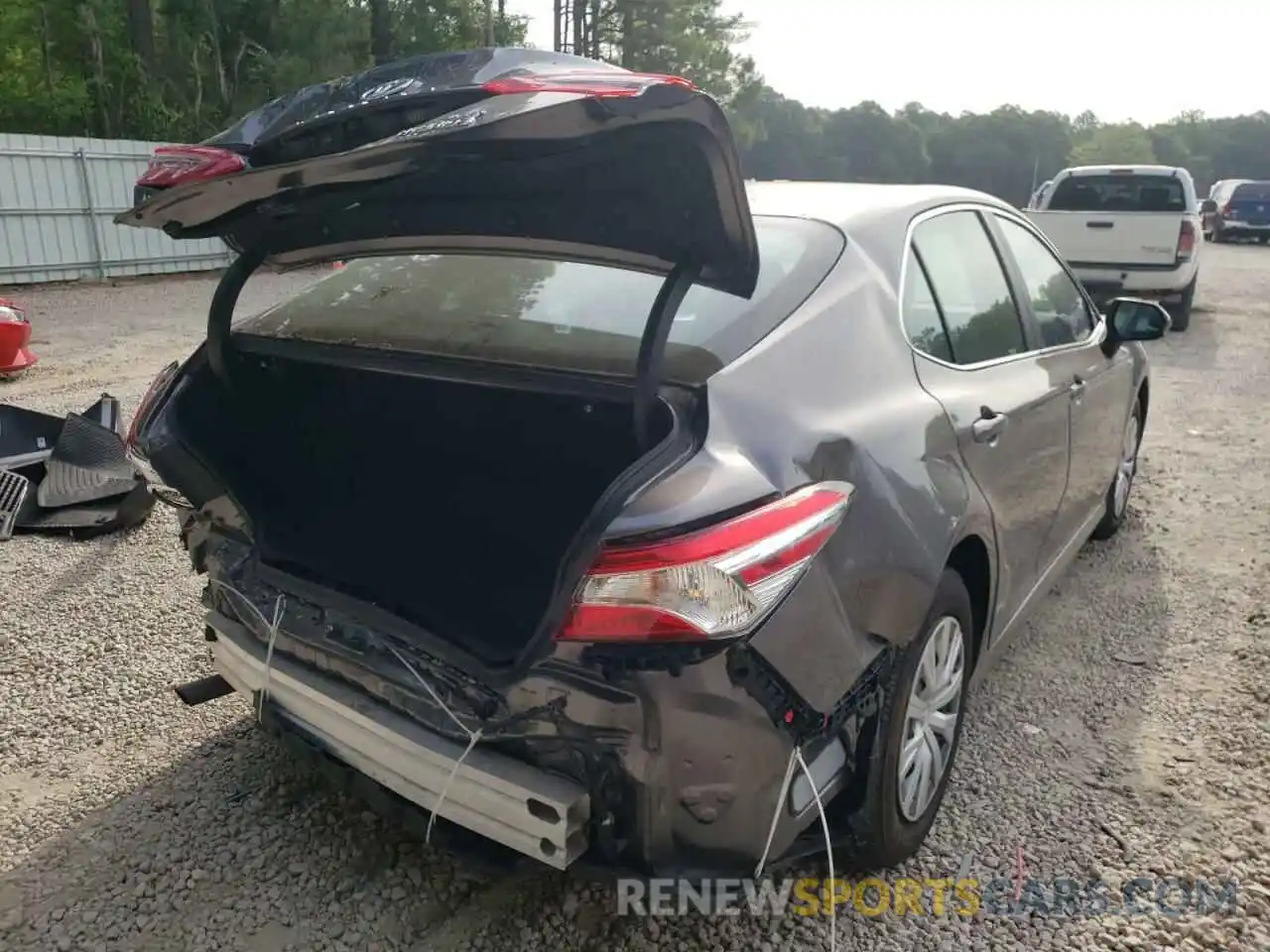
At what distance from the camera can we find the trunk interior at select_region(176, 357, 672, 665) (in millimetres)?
2508

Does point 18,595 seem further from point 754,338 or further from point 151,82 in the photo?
point 151,82

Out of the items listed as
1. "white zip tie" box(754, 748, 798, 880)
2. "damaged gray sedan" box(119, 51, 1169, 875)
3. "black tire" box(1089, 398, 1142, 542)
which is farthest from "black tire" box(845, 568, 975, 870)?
"black tire" box(1089, 398, 1142, 542)

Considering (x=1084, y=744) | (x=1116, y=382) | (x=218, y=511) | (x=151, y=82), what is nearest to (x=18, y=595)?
(x=218, y=511)

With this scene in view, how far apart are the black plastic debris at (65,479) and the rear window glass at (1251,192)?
31.2 meters

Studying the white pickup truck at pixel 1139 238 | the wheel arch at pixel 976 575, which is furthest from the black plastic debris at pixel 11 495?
the white pickup truck at pixel 1139 238

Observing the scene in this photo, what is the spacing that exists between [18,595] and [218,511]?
6.97 feet

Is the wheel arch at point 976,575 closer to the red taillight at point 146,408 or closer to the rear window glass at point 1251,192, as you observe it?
the red taillight at point 146,408

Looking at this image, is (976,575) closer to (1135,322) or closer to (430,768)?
(430,768)

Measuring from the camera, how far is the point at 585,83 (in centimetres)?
179

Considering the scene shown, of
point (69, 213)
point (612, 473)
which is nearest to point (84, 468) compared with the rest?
point (612, 473)

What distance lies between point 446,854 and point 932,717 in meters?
1.23

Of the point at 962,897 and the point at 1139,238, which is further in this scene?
the point at 1139,238

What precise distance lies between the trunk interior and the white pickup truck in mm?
9859

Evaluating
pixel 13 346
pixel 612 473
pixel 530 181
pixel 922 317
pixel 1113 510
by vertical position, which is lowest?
pixel 13 346
